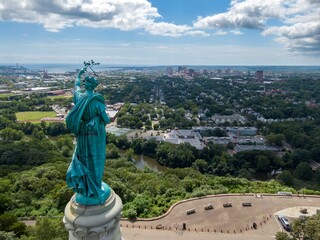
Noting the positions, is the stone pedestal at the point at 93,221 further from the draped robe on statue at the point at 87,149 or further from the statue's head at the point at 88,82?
the statue's head at the point at 88,82

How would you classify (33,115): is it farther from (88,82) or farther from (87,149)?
(87,149)

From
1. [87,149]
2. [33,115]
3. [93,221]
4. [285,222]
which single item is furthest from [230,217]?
[33,115]

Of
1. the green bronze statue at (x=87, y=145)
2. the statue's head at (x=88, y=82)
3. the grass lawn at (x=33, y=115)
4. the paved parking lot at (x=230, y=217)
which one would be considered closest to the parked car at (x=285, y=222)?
the paved parking lot at (x=230, y=217)

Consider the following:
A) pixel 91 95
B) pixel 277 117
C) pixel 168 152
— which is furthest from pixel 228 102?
pixel 91 95

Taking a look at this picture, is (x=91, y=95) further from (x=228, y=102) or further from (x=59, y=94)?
(x=59, y=94)

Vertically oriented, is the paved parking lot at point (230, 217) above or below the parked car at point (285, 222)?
below

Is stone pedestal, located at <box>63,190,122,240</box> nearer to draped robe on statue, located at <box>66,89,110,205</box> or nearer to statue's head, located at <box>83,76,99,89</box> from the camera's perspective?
draped robe on statue, located at <box>66,89,110,205</box>
